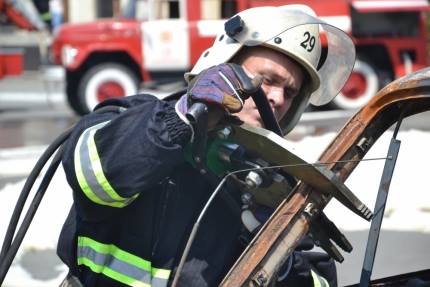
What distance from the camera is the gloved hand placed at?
55.2 inches

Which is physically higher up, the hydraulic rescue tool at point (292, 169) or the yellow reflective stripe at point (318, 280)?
the hydraulic rescue tool at point (292, 169)

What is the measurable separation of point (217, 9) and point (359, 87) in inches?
91.2

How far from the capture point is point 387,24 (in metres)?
11.3

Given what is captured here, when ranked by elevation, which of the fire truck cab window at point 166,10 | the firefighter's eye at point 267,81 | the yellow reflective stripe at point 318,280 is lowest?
the fire truck cab window at point 166,10

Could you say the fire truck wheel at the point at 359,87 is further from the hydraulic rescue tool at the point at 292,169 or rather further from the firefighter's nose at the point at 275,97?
the hydraulic rescue tool at the point at 292,169

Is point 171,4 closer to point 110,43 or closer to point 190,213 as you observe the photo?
point 110,43

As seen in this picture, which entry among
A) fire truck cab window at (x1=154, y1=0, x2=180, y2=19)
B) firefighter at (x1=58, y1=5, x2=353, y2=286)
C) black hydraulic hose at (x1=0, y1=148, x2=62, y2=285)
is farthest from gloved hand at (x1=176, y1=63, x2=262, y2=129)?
fire truck cab window at (x1=154, y1=0, x2=180, y2=19)

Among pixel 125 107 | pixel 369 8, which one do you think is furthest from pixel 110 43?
pixel 125 107

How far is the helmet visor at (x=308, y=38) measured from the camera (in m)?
1.80

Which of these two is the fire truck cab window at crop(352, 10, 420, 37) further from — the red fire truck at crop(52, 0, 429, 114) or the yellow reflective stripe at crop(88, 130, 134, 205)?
the yellow reflective stripe at crop(88, 130, 134, 205)

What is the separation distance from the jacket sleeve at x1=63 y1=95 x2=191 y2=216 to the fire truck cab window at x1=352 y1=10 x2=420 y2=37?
389 inches

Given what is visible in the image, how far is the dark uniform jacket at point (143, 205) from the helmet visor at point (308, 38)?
1.05 feet

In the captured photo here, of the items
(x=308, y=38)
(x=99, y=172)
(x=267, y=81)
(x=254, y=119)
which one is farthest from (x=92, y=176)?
(x=308, y=38)

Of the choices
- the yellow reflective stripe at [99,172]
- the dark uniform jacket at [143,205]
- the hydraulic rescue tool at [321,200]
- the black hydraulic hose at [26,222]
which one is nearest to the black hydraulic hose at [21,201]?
the black hydraulic hose at [26,222]
